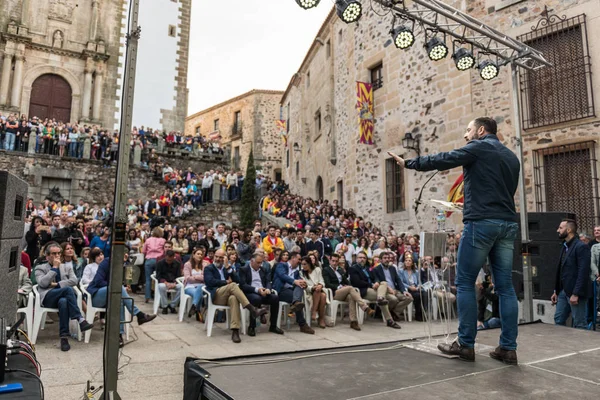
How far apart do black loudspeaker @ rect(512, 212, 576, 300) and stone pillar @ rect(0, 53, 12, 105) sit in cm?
2329

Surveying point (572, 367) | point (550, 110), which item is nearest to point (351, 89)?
point (550, 110)

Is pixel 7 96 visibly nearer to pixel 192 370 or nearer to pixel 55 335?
pixel 55 335

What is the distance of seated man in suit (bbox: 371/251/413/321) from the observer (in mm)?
7955

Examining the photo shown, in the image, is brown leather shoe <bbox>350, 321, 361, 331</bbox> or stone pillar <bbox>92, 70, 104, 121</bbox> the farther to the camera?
stone pillar <bbox>92, 70, 104, 121</bbox>

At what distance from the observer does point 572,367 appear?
2.77m

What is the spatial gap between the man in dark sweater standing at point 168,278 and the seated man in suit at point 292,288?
177cm

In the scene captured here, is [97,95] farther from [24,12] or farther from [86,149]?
[86,149]

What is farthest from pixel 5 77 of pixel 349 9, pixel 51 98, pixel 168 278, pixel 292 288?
pixel 292 288

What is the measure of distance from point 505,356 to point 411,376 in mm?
779

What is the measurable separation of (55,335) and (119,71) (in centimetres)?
2073

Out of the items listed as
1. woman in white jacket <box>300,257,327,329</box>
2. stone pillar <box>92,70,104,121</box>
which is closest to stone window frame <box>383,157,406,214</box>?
woman in white jacket <box>300,257,327,329</box>

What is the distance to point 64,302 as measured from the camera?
5.41 metres

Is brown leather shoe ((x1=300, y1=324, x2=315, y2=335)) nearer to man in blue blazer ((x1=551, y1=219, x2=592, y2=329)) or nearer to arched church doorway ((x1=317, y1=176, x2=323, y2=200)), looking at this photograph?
man in blue blazer ((x1=551, y1=219, x2=592, y2=329))

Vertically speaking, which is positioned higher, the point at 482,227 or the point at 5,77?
the point at 5,77
